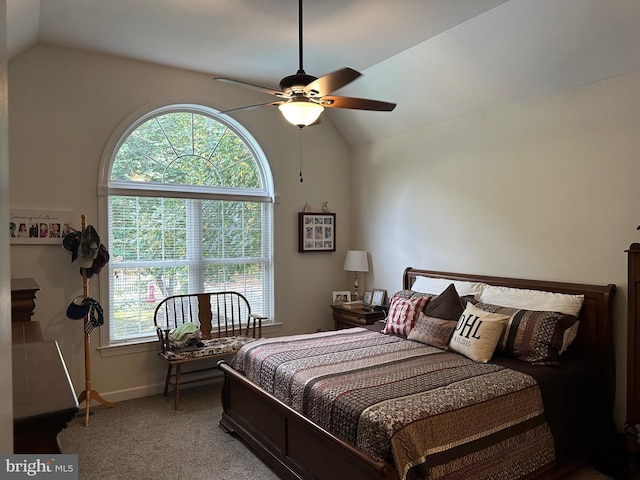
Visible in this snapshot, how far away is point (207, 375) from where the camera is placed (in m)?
4.30

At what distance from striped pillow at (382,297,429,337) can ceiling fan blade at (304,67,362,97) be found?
1.84 metres

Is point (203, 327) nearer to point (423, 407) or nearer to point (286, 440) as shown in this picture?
point (286, 440)

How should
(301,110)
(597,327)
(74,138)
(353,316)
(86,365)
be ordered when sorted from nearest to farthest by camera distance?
(301,110), (597,327), (86,365), (74,138), (353,316)

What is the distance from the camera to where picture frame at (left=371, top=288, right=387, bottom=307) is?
4.73 m

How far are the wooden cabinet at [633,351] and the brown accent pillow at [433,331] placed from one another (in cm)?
103

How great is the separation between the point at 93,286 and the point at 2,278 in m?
3.45

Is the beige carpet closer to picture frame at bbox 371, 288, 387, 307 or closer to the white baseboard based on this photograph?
the white baseboard

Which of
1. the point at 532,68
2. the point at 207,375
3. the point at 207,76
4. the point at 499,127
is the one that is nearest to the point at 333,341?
the point at 207,375

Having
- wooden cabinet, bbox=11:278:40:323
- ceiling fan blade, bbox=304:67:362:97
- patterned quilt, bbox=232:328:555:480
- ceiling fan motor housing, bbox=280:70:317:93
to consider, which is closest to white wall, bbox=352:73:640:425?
patterned quilt, bbox=232:328:555:480

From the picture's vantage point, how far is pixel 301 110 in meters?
2.52

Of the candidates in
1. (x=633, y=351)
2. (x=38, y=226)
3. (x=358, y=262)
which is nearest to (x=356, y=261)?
(x=358, y=262)

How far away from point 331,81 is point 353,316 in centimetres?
281

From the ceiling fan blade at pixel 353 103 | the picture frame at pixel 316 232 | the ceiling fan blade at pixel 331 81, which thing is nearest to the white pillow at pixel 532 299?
the ceiling fan blade at pixel 353 103

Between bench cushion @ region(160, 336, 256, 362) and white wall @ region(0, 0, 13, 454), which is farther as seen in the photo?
bench cushion @ region(160, 336, 256, 362)
